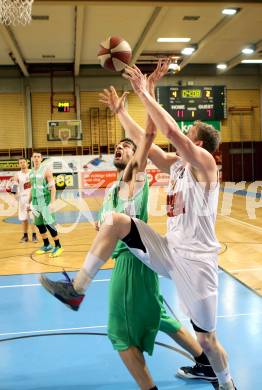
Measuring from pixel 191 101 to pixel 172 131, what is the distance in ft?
63.1

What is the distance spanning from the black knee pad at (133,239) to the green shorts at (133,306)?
0.16m

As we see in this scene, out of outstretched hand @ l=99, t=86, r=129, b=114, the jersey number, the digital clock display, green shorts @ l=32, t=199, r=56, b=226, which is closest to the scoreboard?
the digital clock display

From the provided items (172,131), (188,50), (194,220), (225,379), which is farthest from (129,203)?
(188,50)

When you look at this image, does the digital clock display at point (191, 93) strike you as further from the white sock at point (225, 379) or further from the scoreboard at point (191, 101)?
the white sock at point (225, 379)

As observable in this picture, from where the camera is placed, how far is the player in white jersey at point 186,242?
2770 mm

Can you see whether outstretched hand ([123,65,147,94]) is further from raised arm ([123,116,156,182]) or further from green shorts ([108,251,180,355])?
green shorts ([108,251,180,355])

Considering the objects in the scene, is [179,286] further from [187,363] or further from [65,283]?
[187,363]

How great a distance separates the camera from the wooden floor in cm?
679

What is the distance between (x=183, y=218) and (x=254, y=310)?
2398 mm

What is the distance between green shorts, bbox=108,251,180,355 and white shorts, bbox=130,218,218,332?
0.12 meters

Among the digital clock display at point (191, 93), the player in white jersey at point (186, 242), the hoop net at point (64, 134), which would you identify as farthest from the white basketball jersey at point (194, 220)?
the digital clock display at point (191, 93)

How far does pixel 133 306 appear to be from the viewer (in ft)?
9.68

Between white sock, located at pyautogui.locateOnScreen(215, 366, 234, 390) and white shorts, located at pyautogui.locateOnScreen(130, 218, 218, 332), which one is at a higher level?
white shorts, located at pyautogui.locateOnScreen(130, 218, 218, 332)

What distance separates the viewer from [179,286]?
291cm
